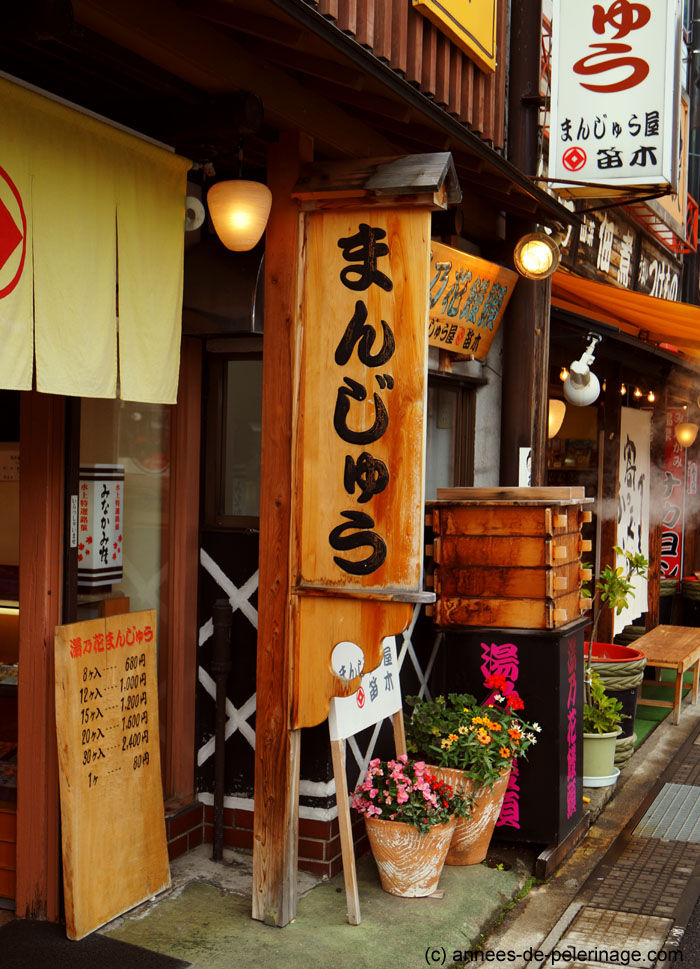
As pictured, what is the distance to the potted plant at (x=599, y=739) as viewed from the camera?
27.8ft

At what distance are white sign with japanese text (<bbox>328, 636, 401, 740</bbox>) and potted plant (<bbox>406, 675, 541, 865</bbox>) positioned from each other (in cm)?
35

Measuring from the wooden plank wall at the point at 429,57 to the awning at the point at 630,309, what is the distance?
7.88 feet

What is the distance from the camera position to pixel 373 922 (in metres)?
5.75

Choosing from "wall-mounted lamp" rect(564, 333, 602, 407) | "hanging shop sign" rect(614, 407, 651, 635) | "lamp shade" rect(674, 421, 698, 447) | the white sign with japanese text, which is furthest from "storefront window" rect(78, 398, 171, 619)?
"lamp shade" rect(674, 421, 698, 447)

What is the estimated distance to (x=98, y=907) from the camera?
5.45 m

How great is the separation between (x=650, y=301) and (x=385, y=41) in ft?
18.6

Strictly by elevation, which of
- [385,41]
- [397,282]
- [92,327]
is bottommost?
[92,327]

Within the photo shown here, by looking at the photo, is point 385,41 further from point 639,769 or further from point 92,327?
point 639,769

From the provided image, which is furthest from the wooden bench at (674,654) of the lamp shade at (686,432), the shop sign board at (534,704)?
the lamp shade at (686,432)

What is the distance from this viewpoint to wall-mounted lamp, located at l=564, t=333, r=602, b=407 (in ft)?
33.5

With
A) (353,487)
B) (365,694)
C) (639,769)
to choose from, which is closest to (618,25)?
(353,487)

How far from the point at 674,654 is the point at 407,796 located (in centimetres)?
620

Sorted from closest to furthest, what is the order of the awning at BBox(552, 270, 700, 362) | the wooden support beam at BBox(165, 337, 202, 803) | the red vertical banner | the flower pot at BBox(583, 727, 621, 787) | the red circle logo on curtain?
the red circle logo on curtain < the wooden support beam at BBox(165, 337, 202, 803) < the flower pot at BBox(583, 727, 621, 787) < the awning at BBox(552, 270, 700, 362) < the red vertical banner

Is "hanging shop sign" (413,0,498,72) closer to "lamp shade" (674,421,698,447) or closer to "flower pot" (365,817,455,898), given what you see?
"flower pot" (365,817,455,898)
